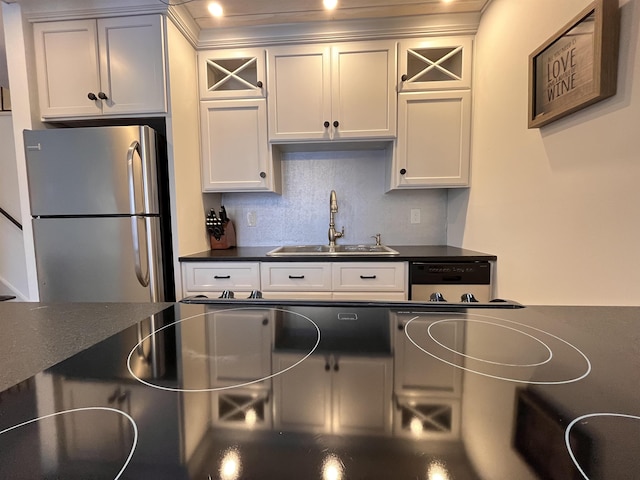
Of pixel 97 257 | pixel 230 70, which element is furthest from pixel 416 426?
pixel 230 70

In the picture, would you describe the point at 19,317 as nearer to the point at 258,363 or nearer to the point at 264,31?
the point at 258,363

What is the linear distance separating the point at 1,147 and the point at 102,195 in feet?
6.75

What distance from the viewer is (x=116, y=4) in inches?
67.6

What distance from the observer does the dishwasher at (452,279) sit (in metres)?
1.75

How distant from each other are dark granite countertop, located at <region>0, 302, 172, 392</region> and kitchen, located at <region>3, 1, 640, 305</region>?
3.46 feet

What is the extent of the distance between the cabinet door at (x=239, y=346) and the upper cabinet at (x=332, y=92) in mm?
1573

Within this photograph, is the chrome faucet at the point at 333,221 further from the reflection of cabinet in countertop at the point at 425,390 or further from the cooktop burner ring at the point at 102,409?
the cooktop burner ring at the point at 102,409

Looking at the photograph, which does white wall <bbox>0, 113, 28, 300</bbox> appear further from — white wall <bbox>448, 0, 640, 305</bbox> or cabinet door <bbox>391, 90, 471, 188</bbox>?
white wall <bbox>448, 0, 640, 305</bbox>

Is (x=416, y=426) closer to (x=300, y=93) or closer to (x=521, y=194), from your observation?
(x=521, y=194)

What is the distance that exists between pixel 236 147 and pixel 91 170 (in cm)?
87

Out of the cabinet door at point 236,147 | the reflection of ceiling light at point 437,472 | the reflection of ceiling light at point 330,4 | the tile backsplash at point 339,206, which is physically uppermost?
the reflection of ceiling light at point 330,4

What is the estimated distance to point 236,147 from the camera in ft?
6.93

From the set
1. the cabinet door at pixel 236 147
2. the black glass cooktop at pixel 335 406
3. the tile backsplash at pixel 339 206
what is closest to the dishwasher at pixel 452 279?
the tile backsplash at pixel 339 206

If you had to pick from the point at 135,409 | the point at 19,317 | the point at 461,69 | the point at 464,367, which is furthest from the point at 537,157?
the point at 19,317
